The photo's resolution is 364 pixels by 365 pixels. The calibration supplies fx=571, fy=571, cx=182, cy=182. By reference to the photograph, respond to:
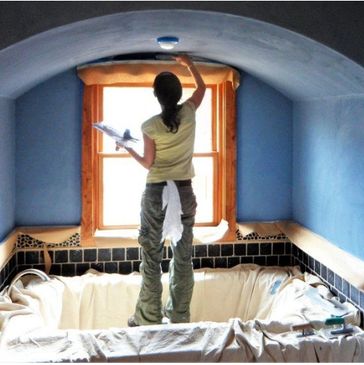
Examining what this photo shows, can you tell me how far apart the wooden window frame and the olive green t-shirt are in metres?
0.92

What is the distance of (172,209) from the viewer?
3473 mm

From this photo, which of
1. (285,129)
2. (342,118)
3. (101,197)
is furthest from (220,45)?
(101,197)

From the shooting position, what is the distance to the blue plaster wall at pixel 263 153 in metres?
4.43

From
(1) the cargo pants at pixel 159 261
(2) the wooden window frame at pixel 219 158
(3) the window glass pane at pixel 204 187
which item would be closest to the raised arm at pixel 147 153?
(1) the cargo pants at pixel 159 261

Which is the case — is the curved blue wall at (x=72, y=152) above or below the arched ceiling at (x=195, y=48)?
below

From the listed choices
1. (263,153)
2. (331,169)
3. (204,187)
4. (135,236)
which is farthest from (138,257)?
(331,169)

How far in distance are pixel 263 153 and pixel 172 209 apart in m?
1.28

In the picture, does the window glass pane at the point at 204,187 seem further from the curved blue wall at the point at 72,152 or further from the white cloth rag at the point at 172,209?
the white cloth rag at the point at 172,209

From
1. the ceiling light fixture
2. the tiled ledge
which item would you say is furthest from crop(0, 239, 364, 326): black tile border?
the ceiling light fixture

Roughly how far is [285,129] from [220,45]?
4.16ft

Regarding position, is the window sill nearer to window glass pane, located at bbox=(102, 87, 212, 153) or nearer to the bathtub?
the bathtub

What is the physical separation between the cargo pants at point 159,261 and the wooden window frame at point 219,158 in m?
0.88

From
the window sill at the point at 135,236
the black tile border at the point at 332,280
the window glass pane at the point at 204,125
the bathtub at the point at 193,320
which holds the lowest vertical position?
the bathtub at the point at 193,320

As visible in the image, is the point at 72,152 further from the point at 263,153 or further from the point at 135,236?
the point at 263,153
